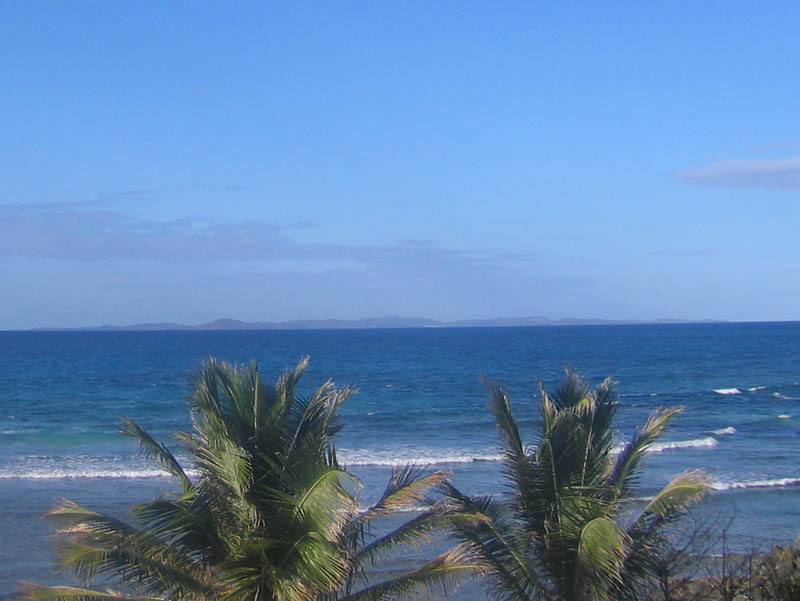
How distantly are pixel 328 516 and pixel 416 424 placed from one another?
1232 inches

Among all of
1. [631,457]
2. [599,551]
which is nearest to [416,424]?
[631,457]

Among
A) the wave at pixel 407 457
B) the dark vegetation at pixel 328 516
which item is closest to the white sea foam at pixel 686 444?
the wave at pixel 407 457

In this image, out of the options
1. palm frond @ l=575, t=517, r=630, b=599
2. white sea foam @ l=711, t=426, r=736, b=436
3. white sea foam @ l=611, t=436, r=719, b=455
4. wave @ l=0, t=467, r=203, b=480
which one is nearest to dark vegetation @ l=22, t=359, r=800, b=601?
palm frond @ l=575, t=517, r=630, b=599

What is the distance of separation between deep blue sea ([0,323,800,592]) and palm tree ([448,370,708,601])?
11.8 ft

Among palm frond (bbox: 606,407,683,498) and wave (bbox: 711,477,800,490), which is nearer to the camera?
palm frond (bbox: 606,407,683,498)

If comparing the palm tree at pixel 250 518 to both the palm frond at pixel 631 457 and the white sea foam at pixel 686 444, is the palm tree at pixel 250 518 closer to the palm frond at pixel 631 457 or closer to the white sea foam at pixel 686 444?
the palm frond at pixel 631 457

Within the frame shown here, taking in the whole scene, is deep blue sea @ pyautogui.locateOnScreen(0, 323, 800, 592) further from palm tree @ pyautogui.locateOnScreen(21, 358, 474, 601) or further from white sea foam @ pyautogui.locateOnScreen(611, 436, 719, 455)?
palm tree @ pyautogui.locateOnScreen(21, 358, 474, 601)

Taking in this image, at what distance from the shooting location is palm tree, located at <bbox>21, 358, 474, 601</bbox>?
360 inches

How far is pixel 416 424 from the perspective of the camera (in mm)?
40125

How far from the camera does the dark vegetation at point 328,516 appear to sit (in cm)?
927

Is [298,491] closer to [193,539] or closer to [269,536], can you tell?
[269,536]

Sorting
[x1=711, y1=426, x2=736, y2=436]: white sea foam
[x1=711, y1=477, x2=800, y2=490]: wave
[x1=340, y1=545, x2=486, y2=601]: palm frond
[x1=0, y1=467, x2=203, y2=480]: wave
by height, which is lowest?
[x1=0, y1=467, x2=203, y2=480]: wave

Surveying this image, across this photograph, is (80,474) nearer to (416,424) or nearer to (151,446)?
(416,424)

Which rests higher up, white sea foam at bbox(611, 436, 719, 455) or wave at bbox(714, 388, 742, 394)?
wave at bbox(714, 388, 742, 394)
